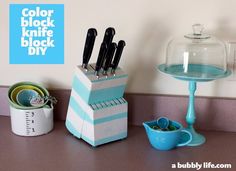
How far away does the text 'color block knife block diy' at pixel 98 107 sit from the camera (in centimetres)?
105

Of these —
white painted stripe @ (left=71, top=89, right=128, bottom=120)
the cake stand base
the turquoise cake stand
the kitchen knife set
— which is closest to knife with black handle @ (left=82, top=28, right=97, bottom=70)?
the kitchen knife set

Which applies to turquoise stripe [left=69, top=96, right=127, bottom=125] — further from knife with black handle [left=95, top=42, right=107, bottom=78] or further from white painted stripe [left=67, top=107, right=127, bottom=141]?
knife with black handle [left=95, top=42, right=107, bottom=78]

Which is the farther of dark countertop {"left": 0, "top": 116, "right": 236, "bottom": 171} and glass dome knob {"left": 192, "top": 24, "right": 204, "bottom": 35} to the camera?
glass dome knob {"left": 192, "top": 24, "right": 204, "bottom": 35}

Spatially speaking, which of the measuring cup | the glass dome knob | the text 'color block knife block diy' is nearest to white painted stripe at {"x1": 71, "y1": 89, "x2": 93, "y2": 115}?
the text 'color block knife block diy'

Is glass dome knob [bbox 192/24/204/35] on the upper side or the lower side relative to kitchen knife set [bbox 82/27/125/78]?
upper

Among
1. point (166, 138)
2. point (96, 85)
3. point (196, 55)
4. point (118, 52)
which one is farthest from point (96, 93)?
point (196, 55)

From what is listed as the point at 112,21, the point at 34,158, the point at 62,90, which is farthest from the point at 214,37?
the point at 34,158

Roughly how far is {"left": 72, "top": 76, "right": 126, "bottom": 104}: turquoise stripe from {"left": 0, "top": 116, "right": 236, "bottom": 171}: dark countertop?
0.14 metres

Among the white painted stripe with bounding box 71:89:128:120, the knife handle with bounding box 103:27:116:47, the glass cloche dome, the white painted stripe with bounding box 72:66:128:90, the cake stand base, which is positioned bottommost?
the cake stand base

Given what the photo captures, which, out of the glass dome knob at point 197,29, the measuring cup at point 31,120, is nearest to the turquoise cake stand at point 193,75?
the glass dome knob at point 197,29

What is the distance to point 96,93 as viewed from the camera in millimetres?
1062

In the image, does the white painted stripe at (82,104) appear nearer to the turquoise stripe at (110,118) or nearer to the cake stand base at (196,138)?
the turquoise stripe at (110,118)

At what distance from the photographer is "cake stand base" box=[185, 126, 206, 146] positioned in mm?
1104

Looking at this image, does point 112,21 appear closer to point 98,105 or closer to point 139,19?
point 139,19
